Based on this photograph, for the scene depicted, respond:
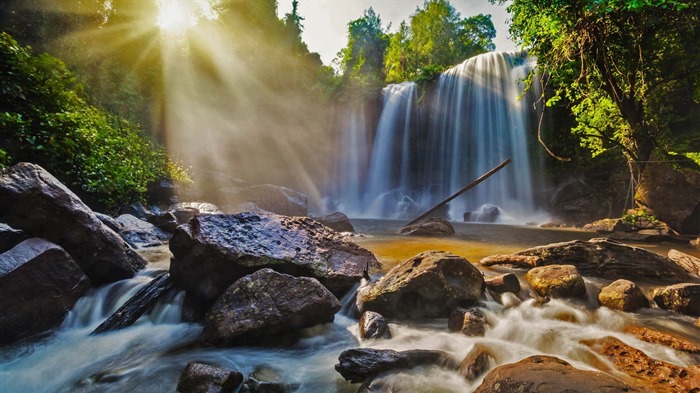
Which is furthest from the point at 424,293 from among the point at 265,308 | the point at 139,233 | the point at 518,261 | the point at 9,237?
the point at 139,233

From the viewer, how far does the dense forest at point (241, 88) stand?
6699 mm

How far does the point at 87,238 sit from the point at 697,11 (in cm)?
1458

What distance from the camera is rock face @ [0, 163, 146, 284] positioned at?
3965 mm

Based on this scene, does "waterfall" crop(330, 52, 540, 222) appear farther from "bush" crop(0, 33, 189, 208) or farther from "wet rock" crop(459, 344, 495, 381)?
"bush" crop(0, 33, 189, 208)

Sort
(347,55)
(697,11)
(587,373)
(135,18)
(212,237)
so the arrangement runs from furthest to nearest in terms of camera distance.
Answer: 1. (347,55)
2. (135,18)
3. (697,11)
4. (212,237)
5. (587,373)

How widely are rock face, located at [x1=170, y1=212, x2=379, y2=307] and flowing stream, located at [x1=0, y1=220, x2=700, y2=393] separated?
454mm

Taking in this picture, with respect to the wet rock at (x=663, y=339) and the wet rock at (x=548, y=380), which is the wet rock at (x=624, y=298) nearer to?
the wet rock at (x=663, y=339)

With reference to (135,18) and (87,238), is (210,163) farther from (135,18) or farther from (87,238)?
(87,238)

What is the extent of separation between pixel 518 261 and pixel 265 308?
5125 millimetres

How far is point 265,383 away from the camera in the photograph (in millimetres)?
2592

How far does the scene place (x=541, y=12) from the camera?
769 centimetres

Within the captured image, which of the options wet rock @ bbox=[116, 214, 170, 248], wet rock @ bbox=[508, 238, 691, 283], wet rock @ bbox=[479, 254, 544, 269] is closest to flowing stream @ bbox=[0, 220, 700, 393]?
wet rock @ bbox=[508, 238, 691, 283]

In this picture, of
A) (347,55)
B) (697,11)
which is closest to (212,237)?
(697,11)

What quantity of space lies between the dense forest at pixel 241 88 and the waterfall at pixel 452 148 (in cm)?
198
